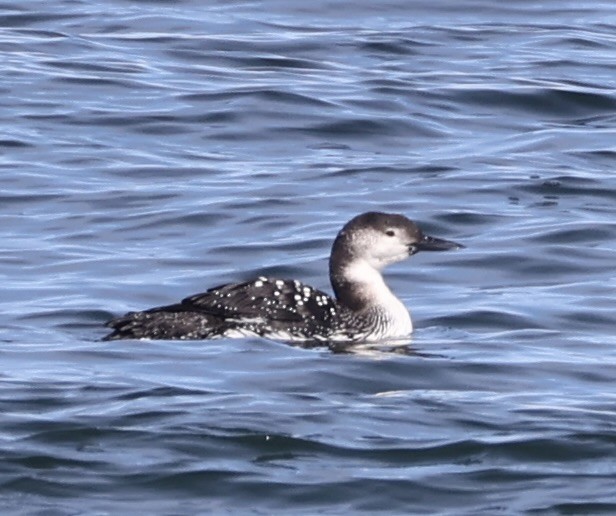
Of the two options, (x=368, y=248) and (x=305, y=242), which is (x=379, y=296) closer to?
(x=368, y=248)

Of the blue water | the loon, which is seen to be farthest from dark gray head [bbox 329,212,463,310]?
the blue water

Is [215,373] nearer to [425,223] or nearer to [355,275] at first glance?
[355,275]

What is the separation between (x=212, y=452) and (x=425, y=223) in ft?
21.3

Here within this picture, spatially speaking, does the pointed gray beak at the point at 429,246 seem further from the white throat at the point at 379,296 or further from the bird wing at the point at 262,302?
the bird wing at the point at 262,302

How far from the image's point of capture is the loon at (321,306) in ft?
38.2

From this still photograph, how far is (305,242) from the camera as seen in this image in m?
14.5

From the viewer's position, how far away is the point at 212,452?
8.98 m

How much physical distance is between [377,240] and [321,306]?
0.62 m

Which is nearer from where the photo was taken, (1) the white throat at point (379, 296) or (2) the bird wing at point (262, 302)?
(2) the bird wing at point (262, 302)

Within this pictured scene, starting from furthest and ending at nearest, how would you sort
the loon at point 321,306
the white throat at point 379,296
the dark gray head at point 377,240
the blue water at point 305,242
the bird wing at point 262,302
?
the dark gray head at point 377,240 < the white throat at point 379,296 < the bird wing at point 262,302 < the loon at point 321,306 < the blue water at point 305,242

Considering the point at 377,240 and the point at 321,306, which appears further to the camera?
the point at 377,240

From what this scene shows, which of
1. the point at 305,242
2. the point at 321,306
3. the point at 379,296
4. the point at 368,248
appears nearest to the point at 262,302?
the point at 321,306

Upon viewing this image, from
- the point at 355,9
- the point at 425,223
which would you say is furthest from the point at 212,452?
the point at 355,9

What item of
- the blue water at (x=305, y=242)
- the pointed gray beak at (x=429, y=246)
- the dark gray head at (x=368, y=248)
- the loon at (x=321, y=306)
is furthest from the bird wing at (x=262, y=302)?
the pointed gray beak at (x=429, y=246)
